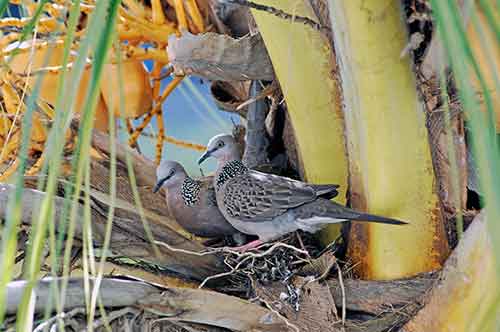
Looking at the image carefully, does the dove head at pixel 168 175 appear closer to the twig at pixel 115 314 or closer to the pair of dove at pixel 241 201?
the pair of dove at pixel 241 201

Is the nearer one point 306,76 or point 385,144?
point 385,144

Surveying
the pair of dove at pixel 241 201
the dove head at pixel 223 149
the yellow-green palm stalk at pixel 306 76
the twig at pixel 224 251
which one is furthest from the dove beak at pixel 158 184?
the yellow-green palm stalk at pixel 306 76

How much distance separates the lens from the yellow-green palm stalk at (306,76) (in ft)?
2.45

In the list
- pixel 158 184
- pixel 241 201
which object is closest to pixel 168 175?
pixel 158 184

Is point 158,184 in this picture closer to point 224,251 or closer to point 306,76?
point 224,251

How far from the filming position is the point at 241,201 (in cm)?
98

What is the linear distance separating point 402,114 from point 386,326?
21 centimetres

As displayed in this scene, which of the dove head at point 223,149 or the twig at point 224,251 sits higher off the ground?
the dove head at point 223,149

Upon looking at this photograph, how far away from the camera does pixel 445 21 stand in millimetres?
233

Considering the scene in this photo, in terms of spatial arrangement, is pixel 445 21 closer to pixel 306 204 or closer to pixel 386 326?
pixel 386 326

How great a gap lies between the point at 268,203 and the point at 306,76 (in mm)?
251

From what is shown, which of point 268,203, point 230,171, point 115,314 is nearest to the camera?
point 115,314

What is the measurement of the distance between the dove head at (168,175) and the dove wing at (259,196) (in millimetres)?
89

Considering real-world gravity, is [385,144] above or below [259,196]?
above
